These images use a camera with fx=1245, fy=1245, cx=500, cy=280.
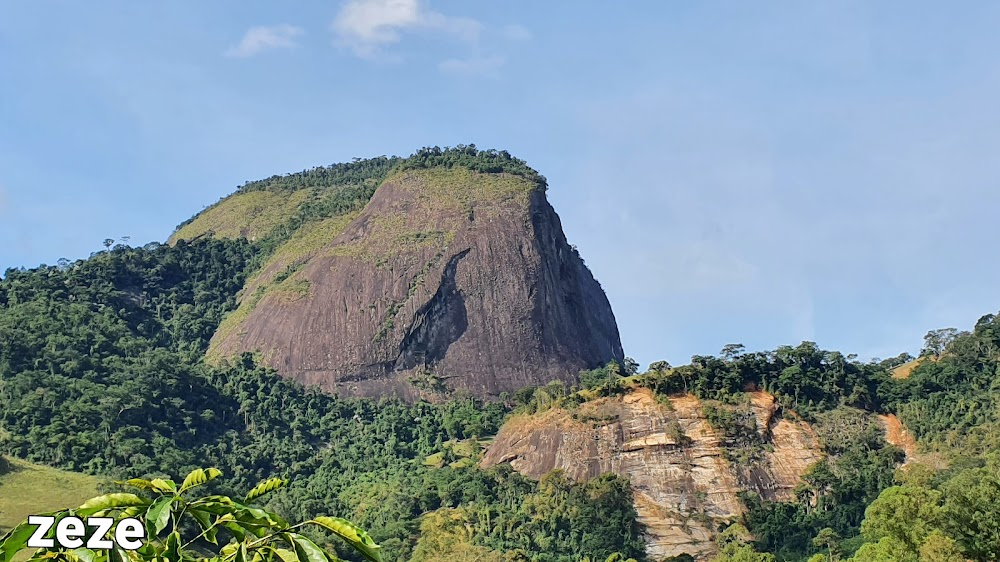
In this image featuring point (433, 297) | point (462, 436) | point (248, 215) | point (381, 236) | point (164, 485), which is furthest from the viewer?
point (248, 215)

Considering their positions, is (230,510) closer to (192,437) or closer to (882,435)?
(882,435)

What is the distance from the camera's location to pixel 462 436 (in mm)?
94438

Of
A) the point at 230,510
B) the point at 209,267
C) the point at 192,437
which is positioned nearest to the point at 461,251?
the point at 192,437

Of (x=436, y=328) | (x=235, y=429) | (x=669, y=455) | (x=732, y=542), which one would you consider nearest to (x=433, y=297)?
(x=436, y=328)

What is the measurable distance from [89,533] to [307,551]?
1.05 m

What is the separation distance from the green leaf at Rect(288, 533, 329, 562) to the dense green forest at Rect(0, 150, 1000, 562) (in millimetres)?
41164

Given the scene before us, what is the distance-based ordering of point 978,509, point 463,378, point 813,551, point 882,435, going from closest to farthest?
point 978,509 → point 813,551 → point 882,435 → point 463,378

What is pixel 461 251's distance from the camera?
109 metres

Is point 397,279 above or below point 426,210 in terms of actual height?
below

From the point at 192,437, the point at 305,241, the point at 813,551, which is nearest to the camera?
the point at 813,551

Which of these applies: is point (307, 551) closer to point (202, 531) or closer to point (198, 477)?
point (202, 531)

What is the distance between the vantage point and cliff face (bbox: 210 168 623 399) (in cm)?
10462

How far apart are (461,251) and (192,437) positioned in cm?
2872

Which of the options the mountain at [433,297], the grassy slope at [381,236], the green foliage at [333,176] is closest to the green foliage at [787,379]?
the mountain at [433,297]
